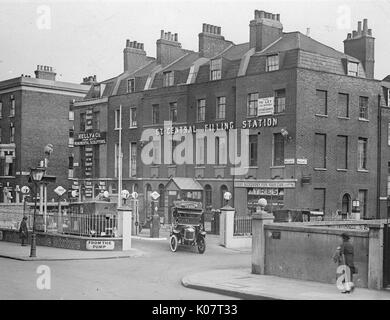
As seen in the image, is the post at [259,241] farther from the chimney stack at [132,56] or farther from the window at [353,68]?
the chimney stack at [132,56]

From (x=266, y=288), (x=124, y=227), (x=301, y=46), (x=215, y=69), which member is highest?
(x=301, y=46)

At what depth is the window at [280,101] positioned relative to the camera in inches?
1477

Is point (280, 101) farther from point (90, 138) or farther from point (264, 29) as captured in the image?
point (90, 138)

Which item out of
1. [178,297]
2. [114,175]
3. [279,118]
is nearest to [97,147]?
[114,175]

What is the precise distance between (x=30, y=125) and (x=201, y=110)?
2505 centimetres

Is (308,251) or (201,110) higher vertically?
(201,110)

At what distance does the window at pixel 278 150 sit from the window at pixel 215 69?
741cm

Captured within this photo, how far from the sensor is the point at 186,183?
42.0 metres

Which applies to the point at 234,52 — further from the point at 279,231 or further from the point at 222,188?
the point at 279,231

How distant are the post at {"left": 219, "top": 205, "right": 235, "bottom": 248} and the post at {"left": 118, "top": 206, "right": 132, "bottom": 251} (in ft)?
16.8

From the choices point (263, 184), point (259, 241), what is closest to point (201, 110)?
point (263, 184)
